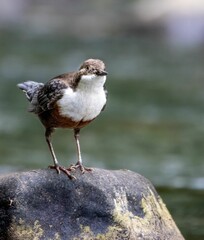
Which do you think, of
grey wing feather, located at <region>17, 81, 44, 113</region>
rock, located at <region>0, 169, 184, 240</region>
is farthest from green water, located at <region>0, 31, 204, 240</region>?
grey wing feather, located at <region>17, 81, 44, 113</region>

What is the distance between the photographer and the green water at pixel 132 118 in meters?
9.12

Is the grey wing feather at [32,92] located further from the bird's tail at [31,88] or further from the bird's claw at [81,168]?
the bird's claw at [81,168]

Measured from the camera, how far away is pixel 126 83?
579 inches

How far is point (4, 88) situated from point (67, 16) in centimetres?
1031

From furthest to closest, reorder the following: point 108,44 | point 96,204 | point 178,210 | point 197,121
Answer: point 108,44
point 197,121
point 178,210
point 96,204

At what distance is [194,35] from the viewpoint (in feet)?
64.1

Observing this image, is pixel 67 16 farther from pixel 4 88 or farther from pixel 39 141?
pixel 39 141

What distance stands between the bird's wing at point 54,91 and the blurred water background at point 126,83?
6.89 ft

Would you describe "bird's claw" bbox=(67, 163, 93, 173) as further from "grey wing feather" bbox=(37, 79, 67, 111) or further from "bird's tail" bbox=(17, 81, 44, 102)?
"bird's tail" bbox=(17, 81, 44, 102)

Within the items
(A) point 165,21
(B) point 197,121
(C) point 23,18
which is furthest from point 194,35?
(B) point 197,121

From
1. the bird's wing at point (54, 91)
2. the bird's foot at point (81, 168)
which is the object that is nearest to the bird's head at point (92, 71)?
the bird's wing at point (54, 91)

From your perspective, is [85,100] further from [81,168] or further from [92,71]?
[81,168]

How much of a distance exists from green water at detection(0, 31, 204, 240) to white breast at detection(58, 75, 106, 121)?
7.01ft

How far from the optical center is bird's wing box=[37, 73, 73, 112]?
4.83 m
